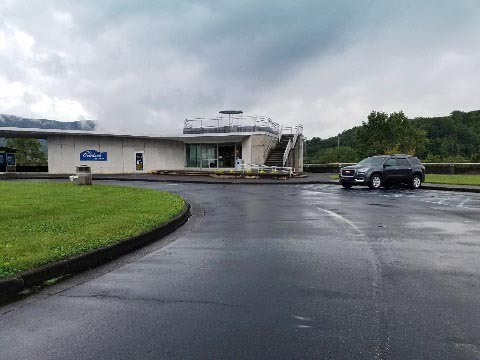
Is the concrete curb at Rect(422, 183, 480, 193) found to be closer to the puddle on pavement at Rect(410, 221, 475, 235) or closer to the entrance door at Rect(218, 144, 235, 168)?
the puddle on pavement at Rect(410, 221, 475, 235)

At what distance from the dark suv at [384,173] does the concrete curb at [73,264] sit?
15370mm

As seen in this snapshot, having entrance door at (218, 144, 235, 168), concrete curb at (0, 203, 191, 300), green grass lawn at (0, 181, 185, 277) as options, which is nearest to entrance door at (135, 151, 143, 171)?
entrance door at (218, 144, 235, 168)

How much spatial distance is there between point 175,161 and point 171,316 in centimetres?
4104

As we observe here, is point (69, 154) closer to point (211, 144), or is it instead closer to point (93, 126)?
point (93, 126)

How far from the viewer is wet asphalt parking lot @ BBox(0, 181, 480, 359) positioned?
10.8ft

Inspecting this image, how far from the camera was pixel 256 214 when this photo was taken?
465 inches

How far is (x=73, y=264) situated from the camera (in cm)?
573

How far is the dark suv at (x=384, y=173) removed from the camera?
2136 cm

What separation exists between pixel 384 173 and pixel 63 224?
58.3 feet

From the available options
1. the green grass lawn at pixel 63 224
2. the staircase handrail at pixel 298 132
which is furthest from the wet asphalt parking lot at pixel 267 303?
the staircase handrail at pixel 298 132

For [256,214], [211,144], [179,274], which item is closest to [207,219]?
[256,214]

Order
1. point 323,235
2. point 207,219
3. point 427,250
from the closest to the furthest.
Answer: point 427,250 → point 323,235 → point 207,219

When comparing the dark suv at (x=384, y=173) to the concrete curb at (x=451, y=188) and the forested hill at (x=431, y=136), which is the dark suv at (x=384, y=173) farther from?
the forested hill at (x=431, y=136)

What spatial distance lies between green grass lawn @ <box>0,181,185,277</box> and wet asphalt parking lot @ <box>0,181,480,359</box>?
28.8 inches
